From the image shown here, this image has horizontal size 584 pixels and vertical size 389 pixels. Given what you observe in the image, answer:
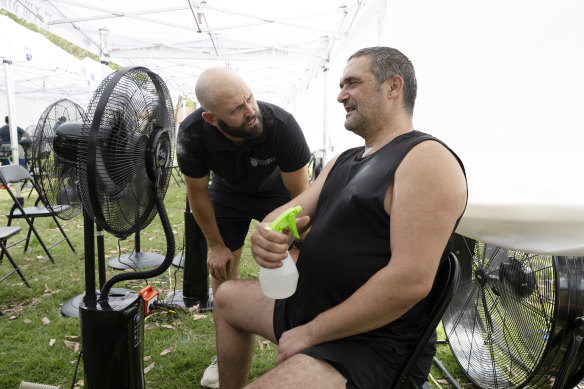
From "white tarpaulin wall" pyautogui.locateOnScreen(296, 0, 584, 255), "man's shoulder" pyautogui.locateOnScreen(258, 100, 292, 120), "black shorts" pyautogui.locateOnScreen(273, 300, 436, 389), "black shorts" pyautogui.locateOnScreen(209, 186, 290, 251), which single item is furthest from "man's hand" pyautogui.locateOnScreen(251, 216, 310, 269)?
"black shorts" pyautogui.locateOnScreen(209, 186, 290, 251)

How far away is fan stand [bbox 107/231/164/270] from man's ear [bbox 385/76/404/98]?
3460 millimetres

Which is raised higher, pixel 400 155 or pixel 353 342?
pixel 400 155

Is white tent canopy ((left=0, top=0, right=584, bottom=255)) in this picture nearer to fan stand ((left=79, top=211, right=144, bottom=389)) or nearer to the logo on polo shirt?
the logo on polo shirt

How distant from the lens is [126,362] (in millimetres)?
1619

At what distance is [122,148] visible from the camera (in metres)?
1.52

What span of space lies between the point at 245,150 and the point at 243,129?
20cm

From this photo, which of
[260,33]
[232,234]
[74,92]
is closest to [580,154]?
[232,234]

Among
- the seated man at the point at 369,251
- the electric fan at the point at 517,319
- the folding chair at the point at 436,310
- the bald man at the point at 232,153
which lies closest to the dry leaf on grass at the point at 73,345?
the bald man at the point at 232,153

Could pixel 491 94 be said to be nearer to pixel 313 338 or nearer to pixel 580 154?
pixel 580 154

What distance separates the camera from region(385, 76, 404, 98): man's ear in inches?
59.6

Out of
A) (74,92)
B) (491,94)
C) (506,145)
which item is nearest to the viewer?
(506,145)

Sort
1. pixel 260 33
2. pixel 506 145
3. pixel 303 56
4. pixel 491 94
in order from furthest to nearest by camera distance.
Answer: pixel 303 56 < pixel 260 33 < pixel 491 94 < pixel 506 145

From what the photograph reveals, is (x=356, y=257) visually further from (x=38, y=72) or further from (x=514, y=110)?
(x=38, y=72)

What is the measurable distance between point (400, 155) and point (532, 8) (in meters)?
1.28
